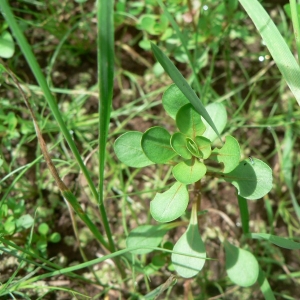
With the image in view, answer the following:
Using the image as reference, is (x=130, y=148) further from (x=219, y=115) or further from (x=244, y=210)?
(x=244, y=210)

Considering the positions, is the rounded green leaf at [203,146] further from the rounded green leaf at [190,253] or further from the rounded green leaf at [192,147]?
the rounded green leaf at [190,253]

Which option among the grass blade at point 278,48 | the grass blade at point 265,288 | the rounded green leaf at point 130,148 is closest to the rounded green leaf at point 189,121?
the rounded green leaf at point 130,148

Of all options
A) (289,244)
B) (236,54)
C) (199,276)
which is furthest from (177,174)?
(236,54)

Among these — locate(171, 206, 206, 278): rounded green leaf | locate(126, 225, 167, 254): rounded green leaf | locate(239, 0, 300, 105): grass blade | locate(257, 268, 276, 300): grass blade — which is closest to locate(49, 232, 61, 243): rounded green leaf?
locate(126, 225, 167, 254): rounded green leaf

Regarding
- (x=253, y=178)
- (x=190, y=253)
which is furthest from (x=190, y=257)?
(x=253, y=178)

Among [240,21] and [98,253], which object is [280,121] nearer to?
[240,21]

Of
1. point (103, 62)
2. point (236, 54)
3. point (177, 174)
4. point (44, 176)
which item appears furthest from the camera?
point (236, 54)
